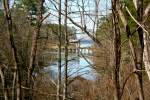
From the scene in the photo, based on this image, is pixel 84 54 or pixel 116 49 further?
pixel 84 54

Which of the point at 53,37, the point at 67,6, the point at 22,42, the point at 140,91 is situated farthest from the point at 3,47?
the point at 140,91

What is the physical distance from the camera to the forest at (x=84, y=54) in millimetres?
2562

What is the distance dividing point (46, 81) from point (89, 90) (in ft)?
4.53

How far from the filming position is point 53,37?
947cm

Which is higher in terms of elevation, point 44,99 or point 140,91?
point 140,91

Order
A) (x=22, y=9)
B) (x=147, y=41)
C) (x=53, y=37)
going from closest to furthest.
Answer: (x=147, y=41) < (x=53, y=37) < (x=22, y=9)

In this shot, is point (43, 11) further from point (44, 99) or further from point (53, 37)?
point (44, 99)

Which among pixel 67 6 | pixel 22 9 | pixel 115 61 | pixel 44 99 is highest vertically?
pixel 22 9

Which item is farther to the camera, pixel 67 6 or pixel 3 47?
pixel 3 47

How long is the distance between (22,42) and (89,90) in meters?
5.44

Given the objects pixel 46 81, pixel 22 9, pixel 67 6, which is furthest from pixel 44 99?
pixel 22 9

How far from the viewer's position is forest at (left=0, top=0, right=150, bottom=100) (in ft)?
8.41


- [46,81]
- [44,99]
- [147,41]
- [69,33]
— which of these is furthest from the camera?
[44,99]

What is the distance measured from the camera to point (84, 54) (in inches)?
235
